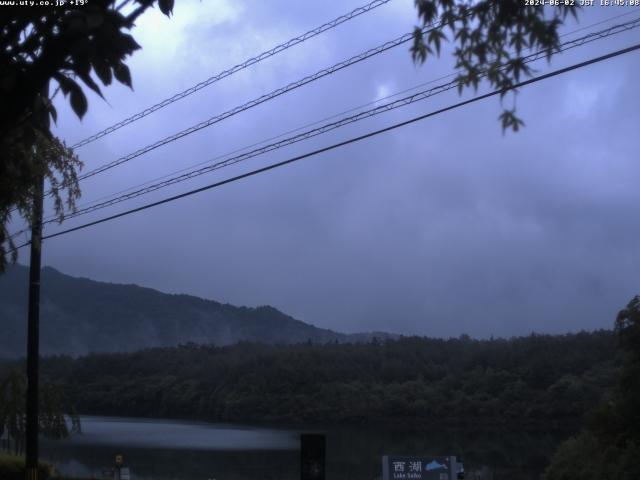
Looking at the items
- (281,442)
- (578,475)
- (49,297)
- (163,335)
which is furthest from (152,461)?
(163,335)

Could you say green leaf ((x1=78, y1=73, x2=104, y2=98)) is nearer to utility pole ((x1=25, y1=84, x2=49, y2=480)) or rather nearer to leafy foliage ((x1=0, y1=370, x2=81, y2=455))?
utility pole ((x1=25, y1=84, x2=49, y2=480))

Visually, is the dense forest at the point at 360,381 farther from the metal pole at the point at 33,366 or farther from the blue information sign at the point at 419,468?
the metal pole at the point at 33,366

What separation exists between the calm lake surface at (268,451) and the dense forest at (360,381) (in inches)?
135

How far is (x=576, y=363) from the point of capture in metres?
47.6

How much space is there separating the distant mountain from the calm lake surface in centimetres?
7959

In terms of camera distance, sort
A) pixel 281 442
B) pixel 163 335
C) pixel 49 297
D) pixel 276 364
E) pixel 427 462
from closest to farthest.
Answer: pixel 427 462
pixel 281 442
pixel 276 364
pixel 49 297
pixel 163 335

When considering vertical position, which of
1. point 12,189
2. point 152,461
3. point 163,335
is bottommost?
point 152,461

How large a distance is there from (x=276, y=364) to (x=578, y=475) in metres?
55.7

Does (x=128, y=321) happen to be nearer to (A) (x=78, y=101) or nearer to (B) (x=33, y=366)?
(B) (x=33, y=366)

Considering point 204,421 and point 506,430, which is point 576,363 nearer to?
point 506,430

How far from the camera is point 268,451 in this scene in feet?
127

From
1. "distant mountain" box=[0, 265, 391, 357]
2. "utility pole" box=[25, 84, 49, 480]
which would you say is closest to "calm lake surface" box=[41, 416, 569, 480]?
"utility pole" box=[25, 84, 49, 480]

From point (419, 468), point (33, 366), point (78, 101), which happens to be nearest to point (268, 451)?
point (419, 468)

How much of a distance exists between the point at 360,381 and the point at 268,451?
27.7 metres
